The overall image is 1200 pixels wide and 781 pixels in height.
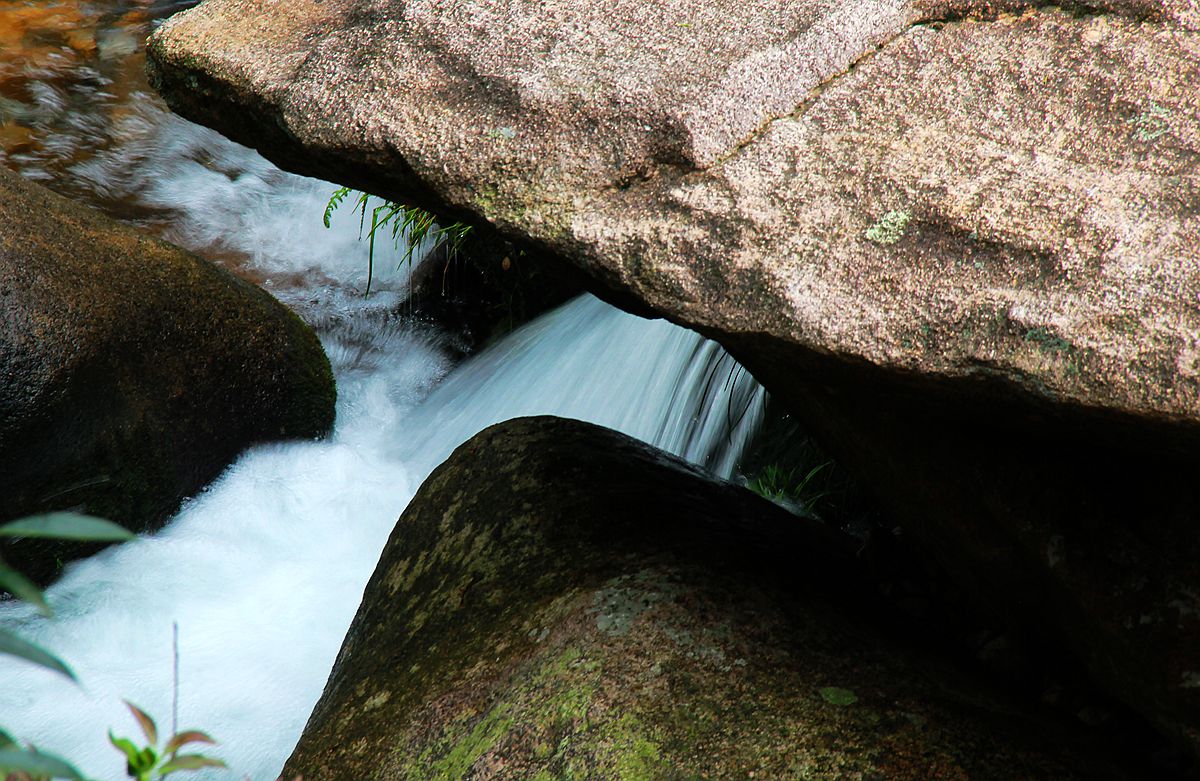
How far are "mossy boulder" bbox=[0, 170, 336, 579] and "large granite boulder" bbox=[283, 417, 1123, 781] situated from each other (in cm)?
176

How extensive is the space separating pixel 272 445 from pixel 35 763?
4.26 meters

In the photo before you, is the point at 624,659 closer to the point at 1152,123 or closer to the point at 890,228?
the point at 890,228

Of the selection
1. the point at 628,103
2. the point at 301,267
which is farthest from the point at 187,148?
the point at 628,103

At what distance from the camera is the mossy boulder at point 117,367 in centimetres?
365

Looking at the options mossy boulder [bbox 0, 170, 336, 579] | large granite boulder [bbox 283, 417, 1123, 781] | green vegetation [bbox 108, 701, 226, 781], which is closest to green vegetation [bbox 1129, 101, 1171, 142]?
large granite boulder [bbox 283, 417, 1123, 781]

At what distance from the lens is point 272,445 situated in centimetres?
467

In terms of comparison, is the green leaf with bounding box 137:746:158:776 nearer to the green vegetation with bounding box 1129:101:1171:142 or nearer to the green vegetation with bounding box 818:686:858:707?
the green vegetation with bounding box 818:686:858:707

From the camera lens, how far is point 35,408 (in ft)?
11.9

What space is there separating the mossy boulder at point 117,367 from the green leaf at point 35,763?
3.45 meters

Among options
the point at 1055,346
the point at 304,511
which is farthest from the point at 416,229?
the point at 1055,346

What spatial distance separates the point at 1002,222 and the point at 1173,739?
103 cm

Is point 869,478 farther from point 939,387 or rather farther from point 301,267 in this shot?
point 301,267

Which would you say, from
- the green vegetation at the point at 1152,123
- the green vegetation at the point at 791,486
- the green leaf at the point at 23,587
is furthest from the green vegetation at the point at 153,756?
the green vegetation at the point at 791,486

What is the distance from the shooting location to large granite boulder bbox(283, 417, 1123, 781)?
180 centimetres
